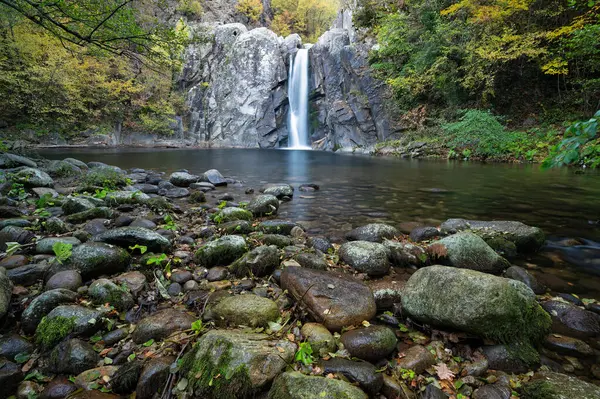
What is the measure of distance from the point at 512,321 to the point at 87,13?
6424 mm

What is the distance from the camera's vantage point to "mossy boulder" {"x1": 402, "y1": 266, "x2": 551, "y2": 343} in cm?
230

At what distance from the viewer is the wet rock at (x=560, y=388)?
175 centimetres

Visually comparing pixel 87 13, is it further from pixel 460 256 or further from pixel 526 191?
pixel 526 191

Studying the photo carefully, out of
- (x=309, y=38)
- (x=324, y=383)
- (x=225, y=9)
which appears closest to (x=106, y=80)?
(x=225, y=9)

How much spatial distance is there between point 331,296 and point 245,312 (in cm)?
78

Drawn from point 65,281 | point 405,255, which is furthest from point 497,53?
point 65,281

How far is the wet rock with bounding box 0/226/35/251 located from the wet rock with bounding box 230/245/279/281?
2.74 meters

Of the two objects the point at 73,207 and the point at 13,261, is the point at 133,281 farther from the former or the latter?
the point at 73,207

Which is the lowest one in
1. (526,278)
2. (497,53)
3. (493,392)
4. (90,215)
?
(493,392)

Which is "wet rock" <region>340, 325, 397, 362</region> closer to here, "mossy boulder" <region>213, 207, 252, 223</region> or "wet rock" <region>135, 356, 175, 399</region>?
"wet rock" <region>135, 356, 175, 399</region>

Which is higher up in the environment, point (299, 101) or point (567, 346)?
point (299, 101)

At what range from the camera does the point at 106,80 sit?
29750 millimetres

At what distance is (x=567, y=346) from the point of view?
2375 millimetres

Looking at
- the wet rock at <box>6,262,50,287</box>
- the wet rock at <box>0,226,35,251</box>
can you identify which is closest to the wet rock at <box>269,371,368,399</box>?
the wet rock at <box>6,262,50,287</box>
